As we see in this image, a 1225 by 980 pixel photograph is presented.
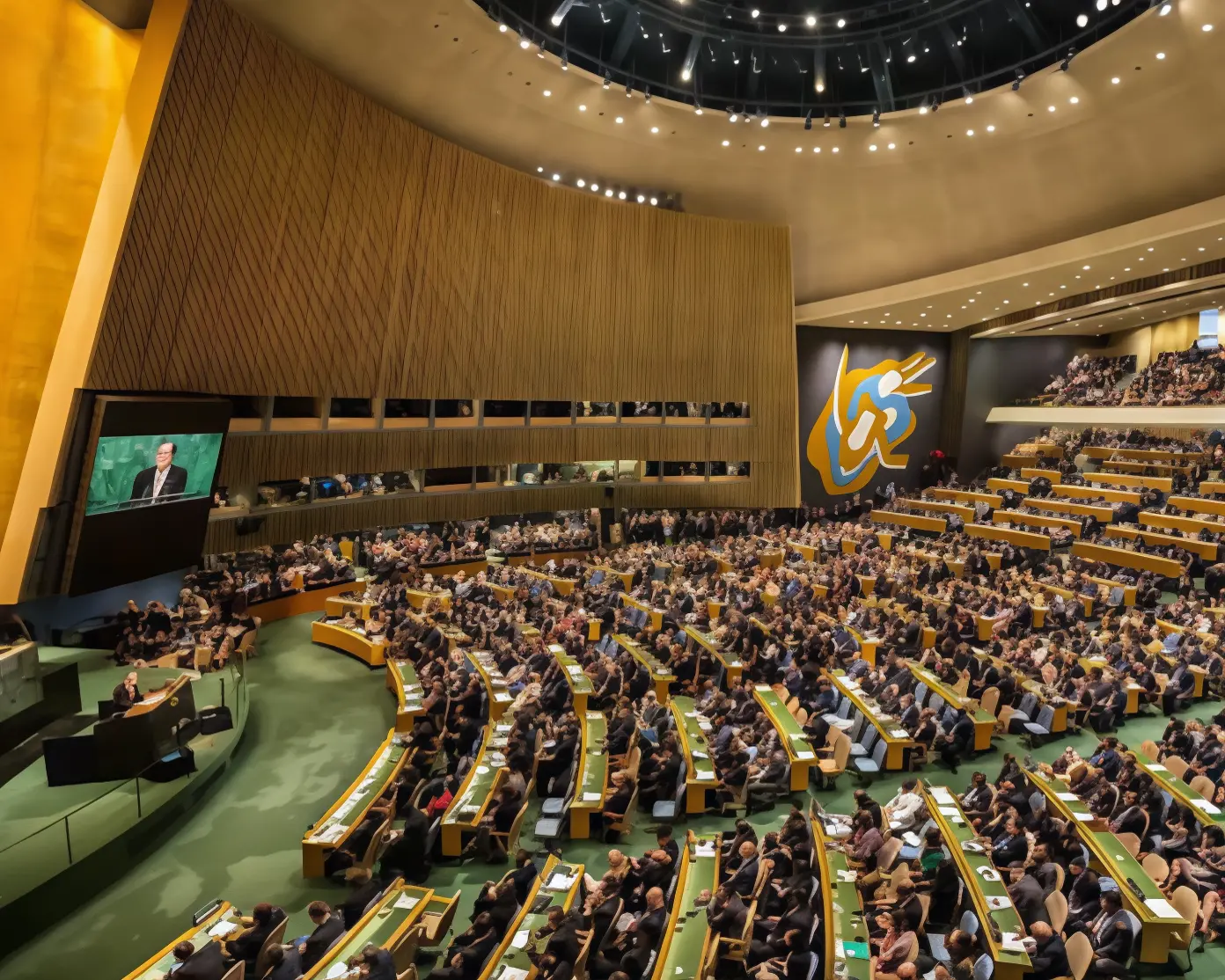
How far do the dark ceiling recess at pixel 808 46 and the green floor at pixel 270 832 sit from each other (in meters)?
11.7

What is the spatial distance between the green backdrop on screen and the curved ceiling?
6.05m

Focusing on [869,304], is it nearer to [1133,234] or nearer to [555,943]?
[1133,234]

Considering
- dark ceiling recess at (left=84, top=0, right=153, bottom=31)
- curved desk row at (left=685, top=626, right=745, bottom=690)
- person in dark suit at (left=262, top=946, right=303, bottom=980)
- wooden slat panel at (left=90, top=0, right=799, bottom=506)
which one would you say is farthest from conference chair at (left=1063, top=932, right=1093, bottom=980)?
dark ceiling recess at (left=84, top=0, right=153, bottom=31)

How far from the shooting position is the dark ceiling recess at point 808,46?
651 inches

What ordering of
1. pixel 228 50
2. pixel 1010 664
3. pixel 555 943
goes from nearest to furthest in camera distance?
pixel 555 943, pixel 1010 664, pixel 228 50

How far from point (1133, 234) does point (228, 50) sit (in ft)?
48.8

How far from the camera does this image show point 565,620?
12438 millimetres

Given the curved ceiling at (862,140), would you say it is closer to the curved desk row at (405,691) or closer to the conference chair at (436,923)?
the curved desk row at (405,691)

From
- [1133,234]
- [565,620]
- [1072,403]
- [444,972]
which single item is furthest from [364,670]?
[1072,403]

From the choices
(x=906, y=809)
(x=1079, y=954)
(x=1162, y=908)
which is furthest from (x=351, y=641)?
(x=1162, y=908)

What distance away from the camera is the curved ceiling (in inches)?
523

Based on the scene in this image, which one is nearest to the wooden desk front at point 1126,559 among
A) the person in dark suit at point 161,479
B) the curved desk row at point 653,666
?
the curved desk row at point 653,666

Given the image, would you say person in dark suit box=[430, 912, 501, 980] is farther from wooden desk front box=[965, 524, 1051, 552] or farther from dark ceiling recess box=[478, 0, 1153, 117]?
wooden desk front box=[965, 524, 1051, 552]

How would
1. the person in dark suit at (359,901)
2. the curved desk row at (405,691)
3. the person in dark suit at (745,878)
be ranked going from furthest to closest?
1. the curved desk row at (405,691)
2. the person in dark suit at (745,878)
3. the person in dark suit at (359,901)
